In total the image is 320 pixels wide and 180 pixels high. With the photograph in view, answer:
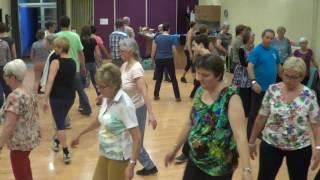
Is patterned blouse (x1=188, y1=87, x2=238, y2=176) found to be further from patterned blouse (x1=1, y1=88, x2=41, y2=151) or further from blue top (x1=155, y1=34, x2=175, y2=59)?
blue top (x1=155, y1=34, x2=175, y2=59)

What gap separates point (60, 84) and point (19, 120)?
1477 millimetres

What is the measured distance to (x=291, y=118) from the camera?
11.6 feet

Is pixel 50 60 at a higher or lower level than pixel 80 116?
higher

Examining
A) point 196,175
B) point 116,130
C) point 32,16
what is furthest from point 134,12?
point 196,175

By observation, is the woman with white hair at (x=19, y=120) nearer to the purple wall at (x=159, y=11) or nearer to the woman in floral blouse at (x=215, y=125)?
the woman in floral blouse at (x=215, y=125)

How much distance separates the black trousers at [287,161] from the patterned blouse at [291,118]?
47 millimetres

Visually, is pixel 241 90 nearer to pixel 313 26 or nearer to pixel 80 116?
pixel 80 116

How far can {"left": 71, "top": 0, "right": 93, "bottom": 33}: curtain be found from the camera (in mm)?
16422

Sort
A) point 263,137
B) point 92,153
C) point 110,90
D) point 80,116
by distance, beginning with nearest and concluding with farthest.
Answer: point 110,90 < point 263,137 < point 92,153 < point 80,116

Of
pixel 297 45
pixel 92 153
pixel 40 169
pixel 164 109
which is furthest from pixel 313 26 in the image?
pixel 40 169

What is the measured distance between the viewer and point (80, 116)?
806 centimetres

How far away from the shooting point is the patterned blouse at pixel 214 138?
2.84 m

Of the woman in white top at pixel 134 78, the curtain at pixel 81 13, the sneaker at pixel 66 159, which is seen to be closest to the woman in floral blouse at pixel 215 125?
the woman in white top at pixel 134 78

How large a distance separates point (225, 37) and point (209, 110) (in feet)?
31.7
